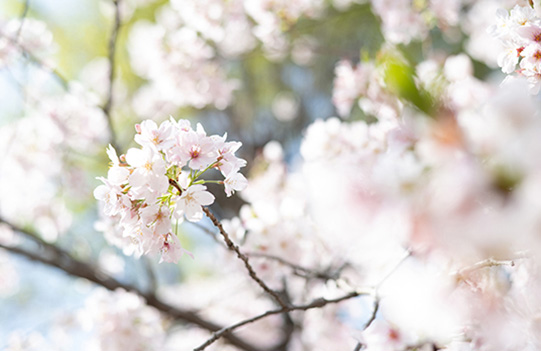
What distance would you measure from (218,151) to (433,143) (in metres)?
0.44

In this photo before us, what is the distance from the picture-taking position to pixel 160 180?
66 centimetres

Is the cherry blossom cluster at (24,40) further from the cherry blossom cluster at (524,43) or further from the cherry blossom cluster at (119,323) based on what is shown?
the cherry blossom cluster at (524,43)

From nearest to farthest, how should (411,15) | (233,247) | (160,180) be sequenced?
1. (160,180)
2. (233,247)
3. (411,15)

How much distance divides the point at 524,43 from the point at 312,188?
0.53 meters

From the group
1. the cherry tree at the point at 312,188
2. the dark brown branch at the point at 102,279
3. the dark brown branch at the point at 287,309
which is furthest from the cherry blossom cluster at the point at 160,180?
the dark brown branch at the point at 102,279

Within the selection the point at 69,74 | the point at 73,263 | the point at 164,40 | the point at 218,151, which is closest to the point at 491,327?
the point at 218,151

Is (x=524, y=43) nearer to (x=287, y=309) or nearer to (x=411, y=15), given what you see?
(x=287, y=309)

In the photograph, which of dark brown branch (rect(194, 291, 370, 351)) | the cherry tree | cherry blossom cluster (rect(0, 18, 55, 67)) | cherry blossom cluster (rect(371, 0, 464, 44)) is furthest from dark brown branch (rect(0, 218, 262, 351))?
cherry blossom cluster (rect(371, 0, 464, 44))

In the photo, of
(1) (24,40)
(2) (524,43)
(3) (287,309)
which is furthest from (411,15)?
(1) (24,40)

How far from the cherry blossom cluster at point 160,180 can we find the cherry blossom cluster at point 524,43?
1.53 feet

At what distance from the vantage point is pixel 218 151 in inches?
28.7

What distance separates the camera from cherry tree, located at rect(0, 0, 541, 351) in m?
0.33

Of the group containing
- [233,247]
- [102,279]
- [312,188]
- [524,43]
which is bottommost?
[312,188]

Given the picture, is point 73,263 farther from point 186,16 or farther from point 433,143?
point 433,143
